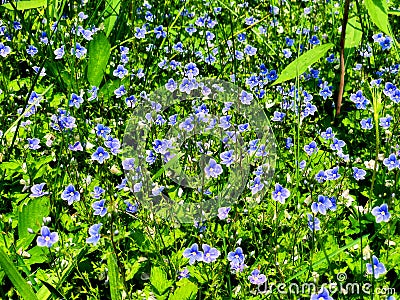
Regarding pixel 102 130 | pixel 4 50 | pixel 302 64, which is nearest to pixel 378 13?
pixel 302 64

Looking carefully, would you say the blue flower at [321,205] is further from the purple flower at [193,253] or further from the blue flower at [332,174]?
the purple flower at [193,253]

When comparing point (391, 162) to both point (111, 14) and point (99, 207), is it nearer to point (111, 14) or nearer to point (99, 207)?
point (99, 207)

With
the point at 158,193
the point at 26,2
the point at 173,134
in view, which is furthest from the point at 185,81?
the point at 26,2

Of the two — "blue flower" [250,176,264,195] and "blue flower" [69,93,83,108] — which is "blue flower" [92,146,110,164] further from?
"blue flower" [250,176,264,195]

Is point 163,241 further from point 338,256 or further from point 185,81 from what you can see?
point 185,81

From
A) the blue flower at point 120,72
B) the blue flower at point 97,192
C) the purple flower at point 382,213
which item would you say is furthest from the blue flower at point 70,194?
the purple flower at point 382,213
